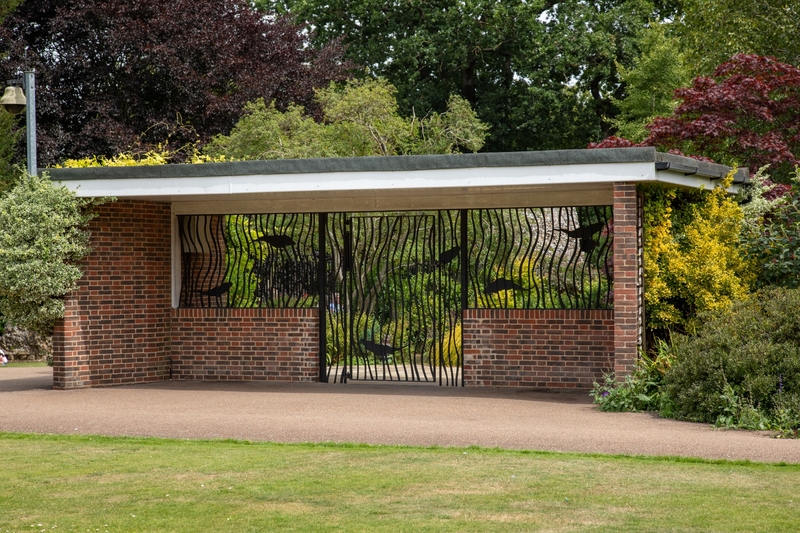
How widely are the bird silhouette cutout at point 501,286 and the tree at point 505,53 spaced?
60.8 feet

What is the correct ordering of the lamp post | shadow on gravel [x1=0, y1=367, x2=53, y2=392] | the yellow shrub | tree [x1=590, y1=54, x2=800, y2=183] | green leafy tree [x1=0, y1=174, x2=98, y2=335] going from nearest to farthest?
1. the yellow shrub
2. green leafy tree [x1=0, y1=174, x2=98, y2=335]
3. the lamp post
4. shadow on gravel [x1=0, y1=367, x2=53, y2=392]
5. tree [x1=590, y1=54, x2=800, y2=183]

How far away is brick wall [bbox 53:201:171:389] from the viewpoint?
14422 mm

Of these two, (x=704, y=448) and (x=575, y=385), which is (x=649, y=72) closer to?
(x=575, y=385)

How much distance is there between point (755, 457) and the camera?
343 inches

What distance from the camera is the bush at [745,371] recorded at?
1033 cm

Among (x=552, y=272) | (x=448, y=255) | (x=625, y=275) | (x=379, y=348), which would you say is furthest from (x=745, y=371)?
(x=379, y=348)

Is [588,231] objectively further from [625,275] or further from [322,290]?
[322,290]

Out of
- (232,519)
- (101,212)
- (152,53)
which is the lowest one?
(232,519)

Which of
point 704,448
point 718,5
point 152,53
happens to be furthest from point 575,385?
point 152,53

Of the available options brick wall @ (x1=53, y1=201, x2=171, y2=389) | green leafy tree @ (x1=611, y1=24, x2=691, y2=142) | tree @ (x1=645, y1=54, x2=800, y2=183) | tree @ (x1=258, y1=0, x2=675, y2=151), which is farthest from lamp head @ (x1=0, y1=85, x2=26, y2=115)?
tree @ (x1=258, y1=0, x2=675, y2=151)

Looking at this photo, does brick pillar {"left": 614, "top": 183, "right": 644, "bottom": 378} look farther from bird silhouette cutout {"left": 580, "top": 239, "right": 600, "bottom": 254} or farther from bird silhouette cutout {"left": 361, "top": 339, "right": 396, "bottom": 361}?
bird silhouette cutout {"left": 361, "top": 339, "right": 396, "bottom": 361}

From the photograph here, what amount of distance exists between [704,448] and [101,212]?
8.76m

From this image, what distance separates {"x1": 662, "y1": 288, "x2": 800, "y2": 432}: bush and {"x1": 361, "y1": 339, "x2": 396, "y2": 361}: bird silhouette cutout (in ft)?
15.7

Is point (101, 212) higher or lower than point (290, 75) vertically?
lower
